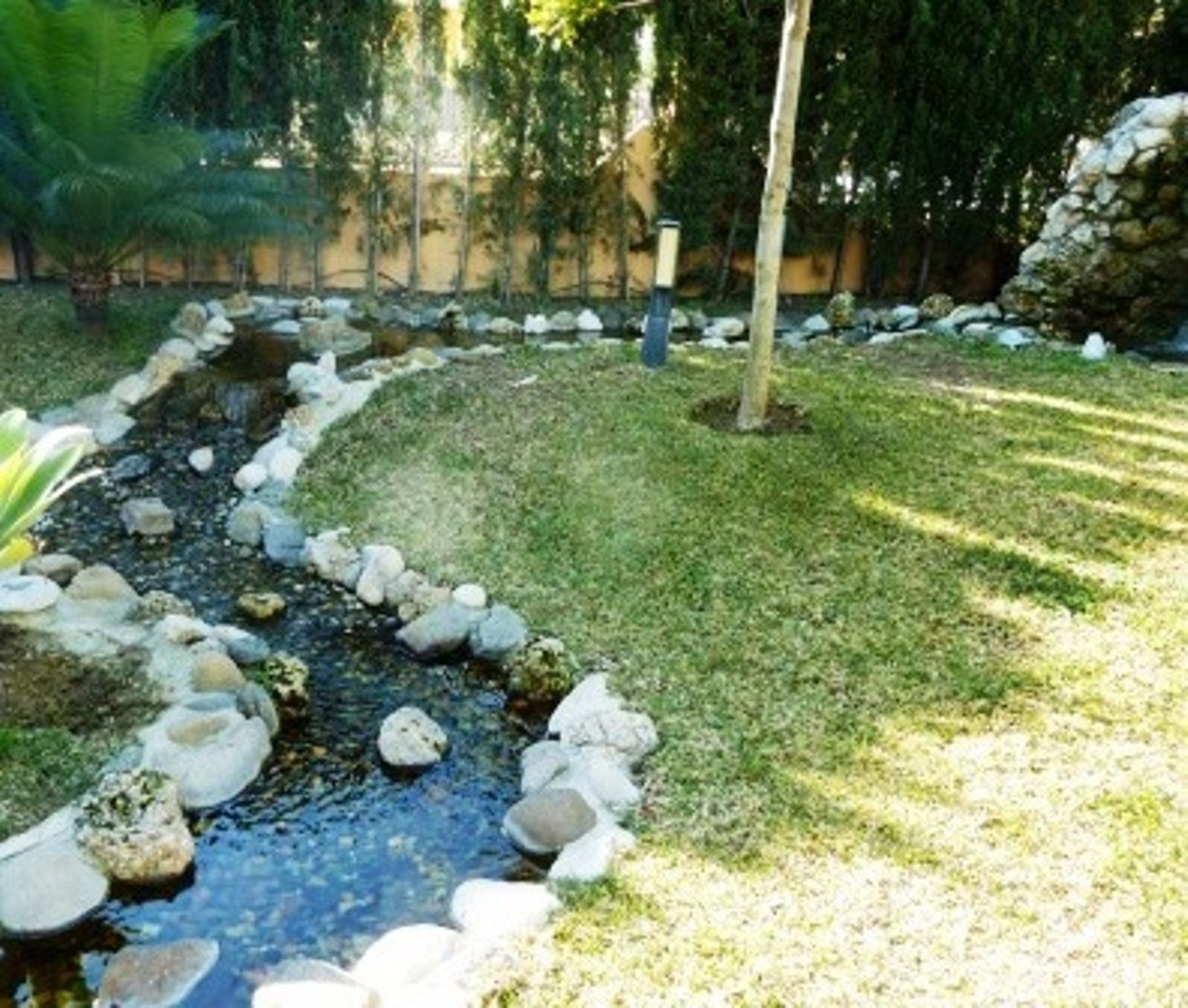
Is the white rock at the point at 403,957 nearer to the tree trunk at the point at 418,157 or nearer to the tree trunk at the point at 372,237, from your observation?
the tree trunk at the point at 372,237

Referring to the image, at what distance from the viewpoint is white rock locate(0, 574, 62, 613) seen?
15.3 feet

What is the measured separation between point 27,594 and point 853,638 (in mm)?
3270

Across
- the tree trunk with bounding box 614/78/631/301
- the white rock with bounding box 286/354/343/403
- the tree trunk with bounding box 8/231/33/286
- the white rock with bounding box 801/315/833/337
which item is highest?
the tree trunk with bounding box 614/78/631/301

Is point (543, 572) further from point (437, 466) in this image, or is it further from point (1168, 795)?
point (1168, 795)

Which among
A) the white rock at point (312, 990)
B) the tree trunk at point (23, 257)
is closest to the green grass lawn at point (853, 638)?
the white rock at point (312, 990)

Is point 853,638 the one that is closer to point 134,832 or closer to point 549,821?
point 549,821

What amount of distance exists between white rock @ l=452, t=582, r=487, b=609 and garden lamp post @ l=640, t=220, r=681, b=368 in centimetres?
278

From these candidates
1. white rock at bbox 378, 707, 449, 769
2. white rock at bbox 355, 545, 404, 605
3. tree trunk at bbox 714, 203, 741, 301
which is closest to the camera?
white rock at bbox 378, 707, 449, 769

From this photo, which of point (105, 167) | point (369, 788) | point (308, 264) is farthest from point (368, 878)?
point (308, 264)

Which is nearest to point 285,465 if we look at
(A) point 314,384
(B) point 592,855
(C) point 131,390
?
(A) point 314,384

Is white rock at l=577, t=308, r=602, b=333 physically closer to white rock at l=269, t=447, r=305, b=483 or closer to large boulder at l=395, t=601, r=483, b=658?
white rock at l=269, t=447, r=305, b=483

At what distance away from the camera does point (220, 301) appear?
30.0 ft

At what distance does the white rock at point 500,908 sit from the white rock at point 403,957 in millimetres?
83

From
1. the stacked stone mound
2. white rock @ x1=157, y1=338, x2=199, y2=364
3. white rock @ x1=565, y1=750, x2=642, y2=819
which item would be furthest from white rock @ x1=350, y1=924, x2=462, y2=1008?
the stacked stone mound
